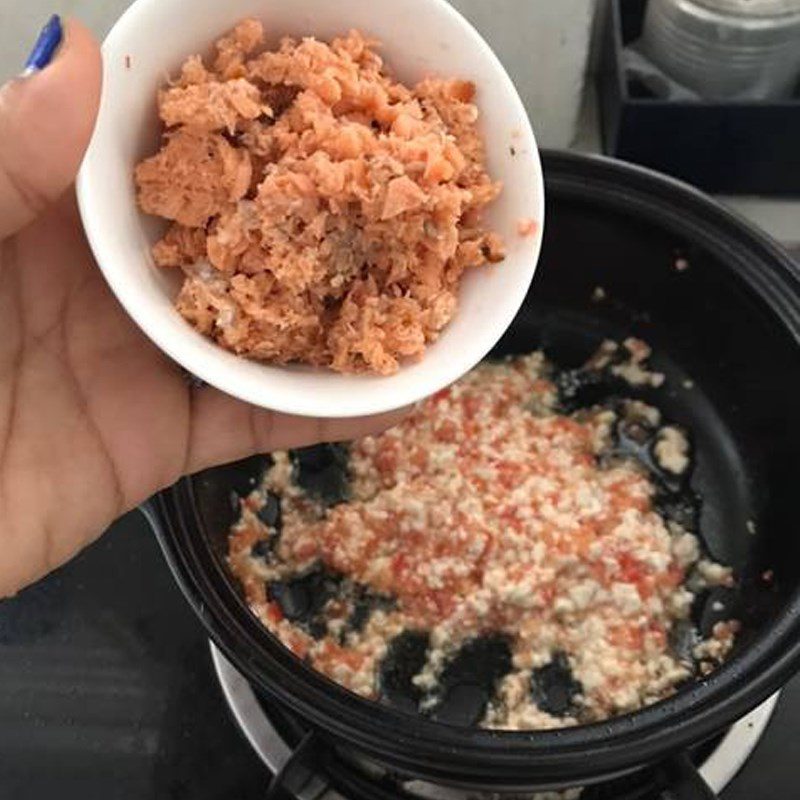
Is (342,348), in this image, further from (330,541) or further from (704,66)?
(704,66)

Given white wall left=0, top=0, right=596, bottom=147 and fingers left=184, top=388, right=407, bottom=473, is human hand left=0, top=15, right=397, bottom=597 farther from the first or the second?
white wall left=0, top=0, right=596, bottom=147

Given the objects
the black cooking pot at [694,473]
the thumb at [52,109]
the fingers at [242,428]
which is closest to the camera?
the thumb at [52,109]

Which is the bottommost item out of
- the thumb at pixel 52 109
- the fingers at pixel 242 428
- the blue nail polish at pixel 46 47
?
the fingers at pixel 242 428

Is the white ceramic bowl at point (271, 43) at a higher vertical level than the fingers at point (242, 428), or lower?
higher

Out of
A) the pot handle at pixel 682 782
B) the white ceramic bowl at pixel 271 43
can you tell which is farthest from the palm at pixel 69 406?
the pot handle at pixel 682 782

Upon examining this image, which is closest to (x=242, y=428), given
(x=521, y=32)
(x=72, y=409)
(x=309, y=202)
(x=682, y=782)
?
(x=72, y=409)

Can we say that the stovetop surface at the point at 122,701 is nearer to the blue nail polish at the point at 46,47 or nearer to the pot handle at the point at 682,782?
the pot handle at the point at 682,782

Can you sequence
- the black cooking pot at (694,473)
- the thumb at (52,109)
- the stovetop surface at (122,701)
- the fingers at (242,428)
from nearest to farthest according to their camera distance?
the thumb at (52,109)
the black cooking pot at (694,473)
the fingers at (242,428)
the stovetop surface at (122,701)
